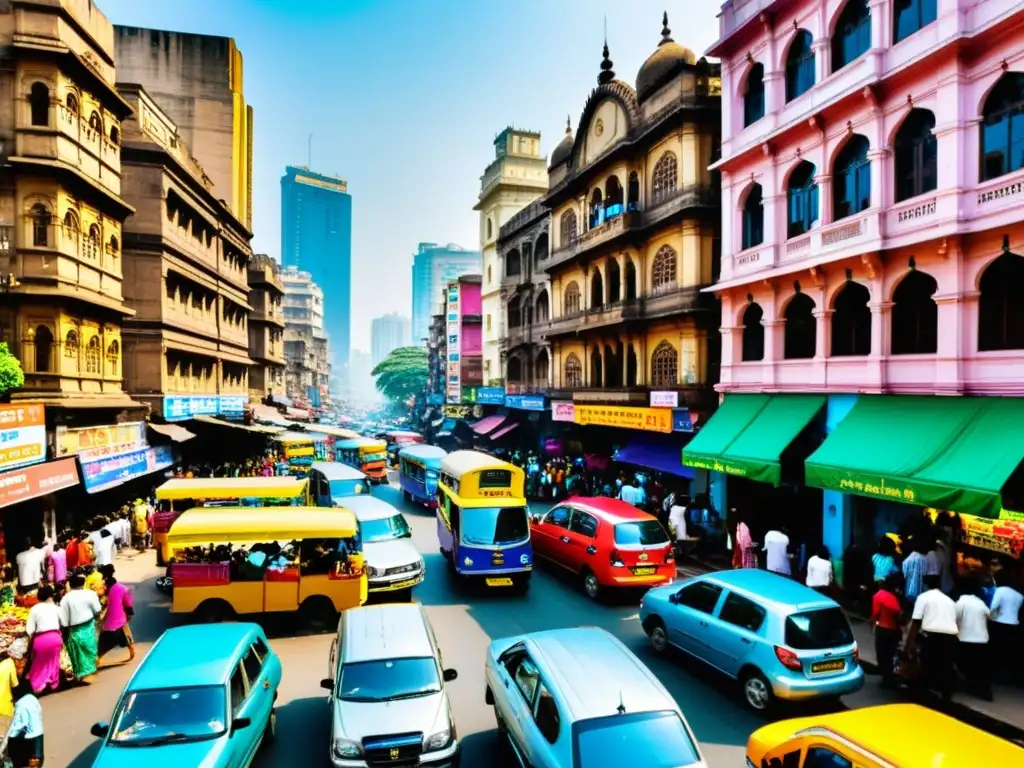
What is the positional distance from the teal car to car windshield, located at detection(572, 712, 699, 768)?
3.70 metres

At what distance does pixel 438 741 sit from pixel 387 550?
8056 millimetres

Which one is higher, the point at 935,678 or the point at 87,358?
the point at 87,358

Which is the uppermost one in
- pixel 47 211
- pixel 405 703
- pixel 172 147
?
pixel 172 147

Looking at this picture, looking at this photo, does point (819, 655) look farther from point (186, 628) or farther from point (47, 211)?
point (47, 211)

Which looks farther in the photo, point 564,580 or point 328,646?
point 564,580

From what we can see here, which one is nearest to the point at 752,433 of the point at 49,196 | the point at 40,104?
the point at 49,196

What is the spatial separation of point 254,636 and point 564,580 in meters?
9.08

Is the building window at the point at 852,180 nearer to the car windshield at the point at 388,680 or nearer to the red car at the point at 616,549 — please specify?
the red car at the point at 616,549

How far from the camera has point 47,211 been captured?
1781cm

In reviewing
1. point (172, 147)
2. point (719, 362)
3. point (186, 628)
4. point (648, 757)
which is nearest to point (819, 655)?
point (648, 757)

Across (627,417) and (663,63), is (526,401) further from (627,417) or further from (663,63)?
(663,63)

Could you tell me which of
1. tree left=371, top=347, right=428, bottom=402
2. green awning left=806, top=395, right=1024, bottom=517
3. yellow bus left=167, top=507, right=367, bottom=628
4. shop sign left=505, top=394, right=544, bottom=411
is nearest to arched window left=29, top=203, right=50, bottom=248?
yellow bus left=167, top=507, right=367, bottom=628

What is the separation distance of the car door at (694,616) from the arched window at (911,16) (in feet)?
41.5

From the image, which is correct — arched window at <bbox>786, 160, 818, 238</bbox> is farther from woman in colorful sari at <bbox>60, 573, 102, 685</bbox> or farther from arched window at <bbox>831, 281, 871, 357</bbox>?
woman in colorful sari at <bbox>60, 573, 102, 685</bbox>
